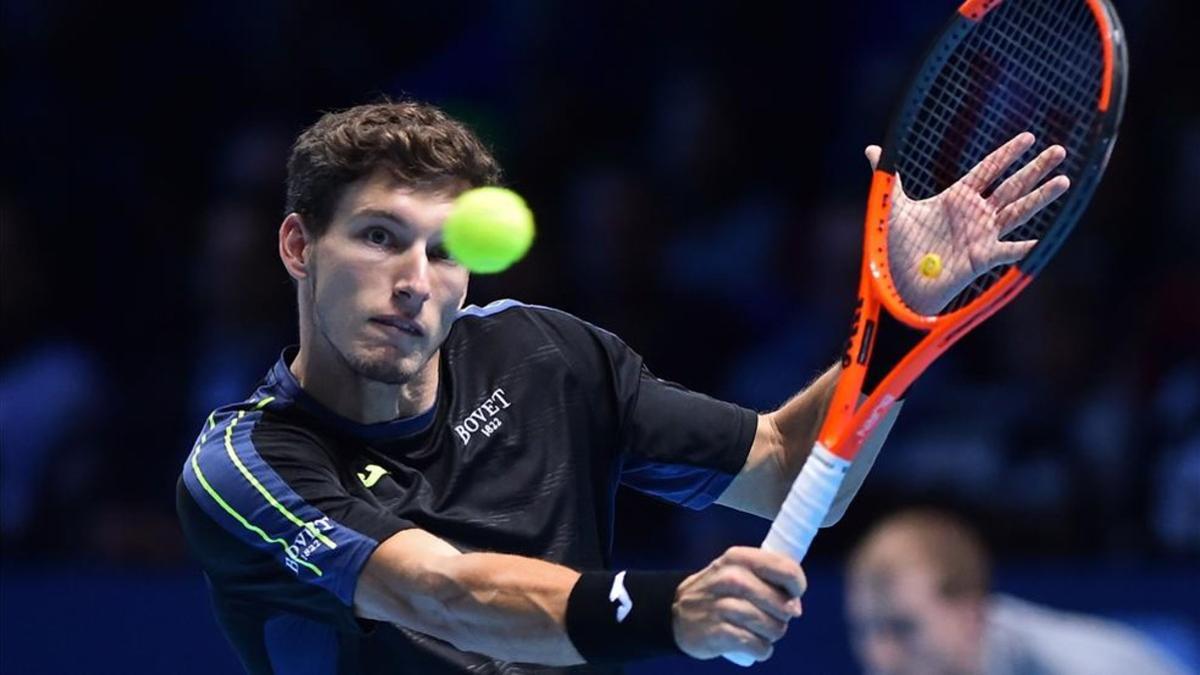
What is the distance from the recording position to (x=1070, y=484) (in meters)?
7.02

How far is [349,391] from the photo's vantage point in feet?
13.2

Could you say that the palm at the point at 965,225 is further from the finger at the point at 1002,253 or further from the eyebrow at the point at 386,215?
the eyebrow at the point at 386,215

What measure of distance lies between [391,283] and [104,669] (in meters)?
3.61

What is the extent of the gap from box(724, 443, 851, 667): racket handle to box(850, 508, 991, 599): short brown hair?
4.33 feet

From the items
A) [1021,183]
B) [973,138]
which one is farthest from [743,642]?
[973,138]

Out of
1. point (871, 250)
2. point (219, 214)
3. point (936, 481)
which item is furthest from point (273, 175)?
point (871, 250)

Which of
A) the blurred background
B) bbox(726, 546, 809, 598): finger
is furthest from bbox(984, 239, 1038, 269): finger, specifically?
the blurred background

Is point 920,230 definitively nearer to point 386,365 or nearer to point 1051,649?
point 386,365

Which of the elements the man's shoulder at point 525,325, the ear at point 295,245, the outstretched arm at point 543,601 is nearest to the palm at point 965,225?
the man's shoulder at point 525,325

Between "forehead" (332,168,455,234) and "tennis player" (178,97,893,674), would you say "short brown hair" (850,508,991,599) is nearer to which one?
"tennis player" (178,97,893,674)

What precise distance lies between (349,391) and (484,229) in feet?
1.39

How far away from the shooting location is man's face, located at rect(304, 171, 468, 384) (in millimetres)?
3902

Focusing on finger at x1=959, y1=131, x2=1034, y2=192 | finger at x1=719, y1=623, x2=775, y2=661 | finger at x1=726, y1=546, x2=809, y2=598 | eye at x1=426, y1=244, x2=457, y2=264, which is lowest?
finger at x1=719, y1=623, x2=775, y2=661

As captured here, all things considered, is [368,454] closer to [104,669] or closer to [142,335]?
[104,669]
